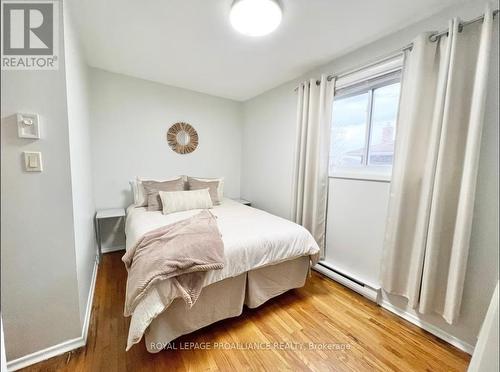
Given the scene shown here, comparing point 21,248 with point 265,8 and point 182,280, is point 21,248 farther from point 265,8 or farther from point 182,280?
point 265,8

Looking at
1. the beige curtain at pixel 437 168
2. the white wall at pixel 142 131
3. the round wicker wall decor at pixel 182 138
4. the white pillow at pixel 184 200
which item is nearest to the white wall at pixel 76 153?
the white pillow at pixel 184 200

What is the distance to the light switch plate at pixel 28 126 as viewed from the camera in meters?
0.95

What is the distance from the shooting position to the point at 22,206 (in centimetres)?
100

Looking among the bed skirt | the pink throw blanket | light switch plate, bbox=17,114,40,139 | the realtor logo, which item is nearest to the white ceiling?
the realtor logo

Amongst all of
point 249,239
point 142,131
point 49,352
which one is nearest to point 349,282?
point 249,239

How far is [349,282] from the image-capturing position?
193 cm

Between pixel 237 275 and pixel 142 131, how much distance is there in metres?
2.31

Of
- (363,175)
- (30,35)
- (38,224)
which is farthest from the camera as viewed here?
(363,175)

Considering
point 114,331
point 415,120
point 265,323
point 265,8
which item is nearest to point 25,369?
point 114,331

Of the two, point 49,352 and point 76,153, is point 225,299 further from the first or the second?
point 76,153

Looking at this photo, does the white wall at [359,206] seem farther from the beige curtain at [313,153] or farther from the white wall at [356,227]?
the beige curtain at [313,153]

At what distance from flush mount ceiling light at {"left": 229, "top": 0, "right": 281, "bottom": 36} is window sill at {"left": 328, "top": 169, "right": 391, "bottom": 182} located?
1.41 m

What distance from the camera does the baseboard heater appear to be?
5.79 ft

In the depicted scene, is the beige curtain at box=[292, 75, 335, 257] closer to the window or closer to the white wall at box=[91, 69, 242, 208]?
the window
